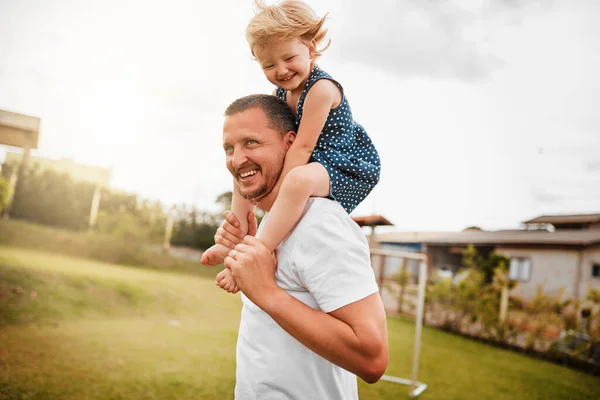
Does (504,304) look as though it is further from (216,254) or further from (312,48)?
(216,254)

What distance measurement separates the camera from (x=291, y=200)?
1.17m

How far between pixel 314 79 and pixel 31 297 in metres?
7.15

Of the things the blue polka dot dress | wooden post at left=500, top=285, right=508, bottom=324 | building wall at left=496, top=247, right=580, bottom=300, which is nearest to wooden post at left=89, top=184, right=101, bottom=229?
wooden post at left=500, top=285, right=508, bottom=324

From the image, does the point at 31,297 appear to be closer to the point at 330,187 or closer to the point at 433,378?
the point at 433,378

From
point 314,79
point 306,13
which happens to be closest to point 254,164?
point 314,79

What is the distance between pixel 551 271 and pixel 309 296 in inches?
632

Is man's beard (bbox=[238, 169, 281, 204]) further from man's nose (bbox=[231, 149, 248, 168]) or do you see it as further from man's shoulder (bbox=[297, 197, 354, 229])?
man's shoulder (bbox=[297, 197, 354, 229])

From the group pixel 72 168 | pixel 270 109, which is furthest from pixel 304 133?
pixel 72 168

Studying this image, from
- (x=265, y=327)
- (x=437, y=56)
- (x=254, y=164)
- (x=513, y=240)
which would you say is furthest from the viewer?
(x=513, y=240)

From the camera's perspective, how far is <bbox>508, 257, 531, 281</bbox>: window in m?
15.4

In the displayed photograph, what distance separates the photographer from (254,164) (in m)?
1.27

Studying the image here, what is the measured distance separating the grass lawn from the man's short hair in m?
4.00

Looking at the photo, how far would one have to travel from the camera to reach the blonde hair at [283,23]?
1511 mm

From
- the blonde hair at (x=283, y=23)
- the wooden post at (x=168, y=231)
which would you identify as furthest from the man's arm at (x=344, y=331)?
the wooden post at (x=168, y=231)
